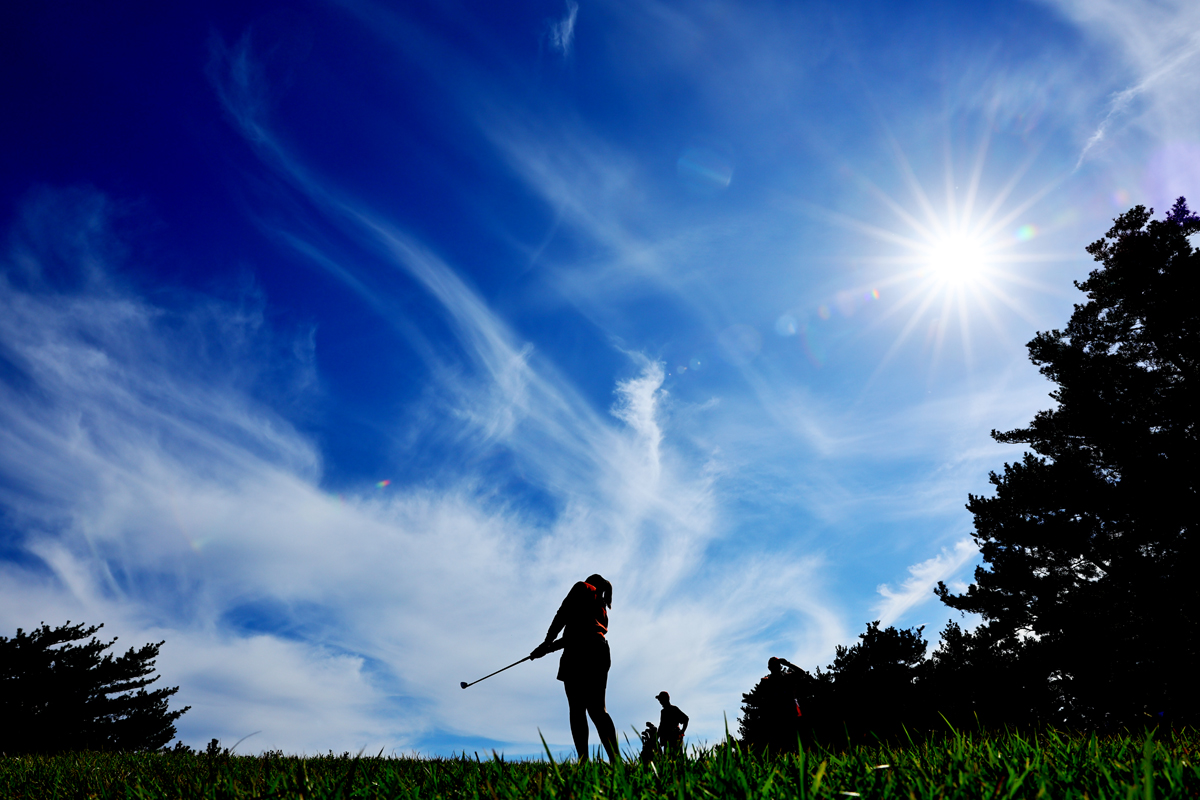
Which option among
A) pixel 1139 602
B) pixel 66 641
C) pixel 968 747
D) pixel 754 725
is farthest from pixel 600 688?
pixel 66 641

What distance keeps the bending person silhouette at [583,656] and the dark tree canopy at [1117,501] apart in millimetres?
18047

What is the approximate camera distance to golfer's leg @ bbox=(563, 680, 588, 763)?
5.49 m

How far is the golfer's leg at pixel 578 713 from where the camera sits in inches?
216

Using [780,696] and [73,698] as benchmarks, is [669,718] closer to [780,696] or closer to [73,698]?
[780,696]

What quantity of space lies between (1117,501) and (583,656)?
1868 centimetres

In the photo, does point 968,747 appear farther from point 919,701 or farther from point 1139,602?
point 919,701

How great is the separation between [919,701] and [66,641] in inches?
1833

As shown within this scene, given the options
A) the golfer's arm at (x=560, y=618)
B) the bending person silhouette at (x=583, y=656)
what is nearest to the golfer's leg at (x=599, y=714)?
the bending person silhouette at (x=583, y=656)

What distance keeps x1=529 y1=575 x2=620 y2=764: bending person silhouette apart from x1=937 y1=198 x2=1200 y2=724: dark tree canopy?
59.2 ft

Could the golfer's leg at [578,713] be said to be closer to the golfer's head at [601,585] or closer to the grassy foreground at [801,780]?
the golfer's head at [601,585]

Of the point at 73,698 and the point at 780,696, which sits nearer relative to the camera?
the point at 780,696

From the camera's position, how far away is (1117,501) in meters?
16.4

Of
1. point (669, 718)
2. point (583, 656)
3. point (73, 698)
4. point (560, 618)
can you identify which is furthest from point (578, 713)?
point (73, 698)

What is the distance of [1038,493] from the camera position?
1811cm
